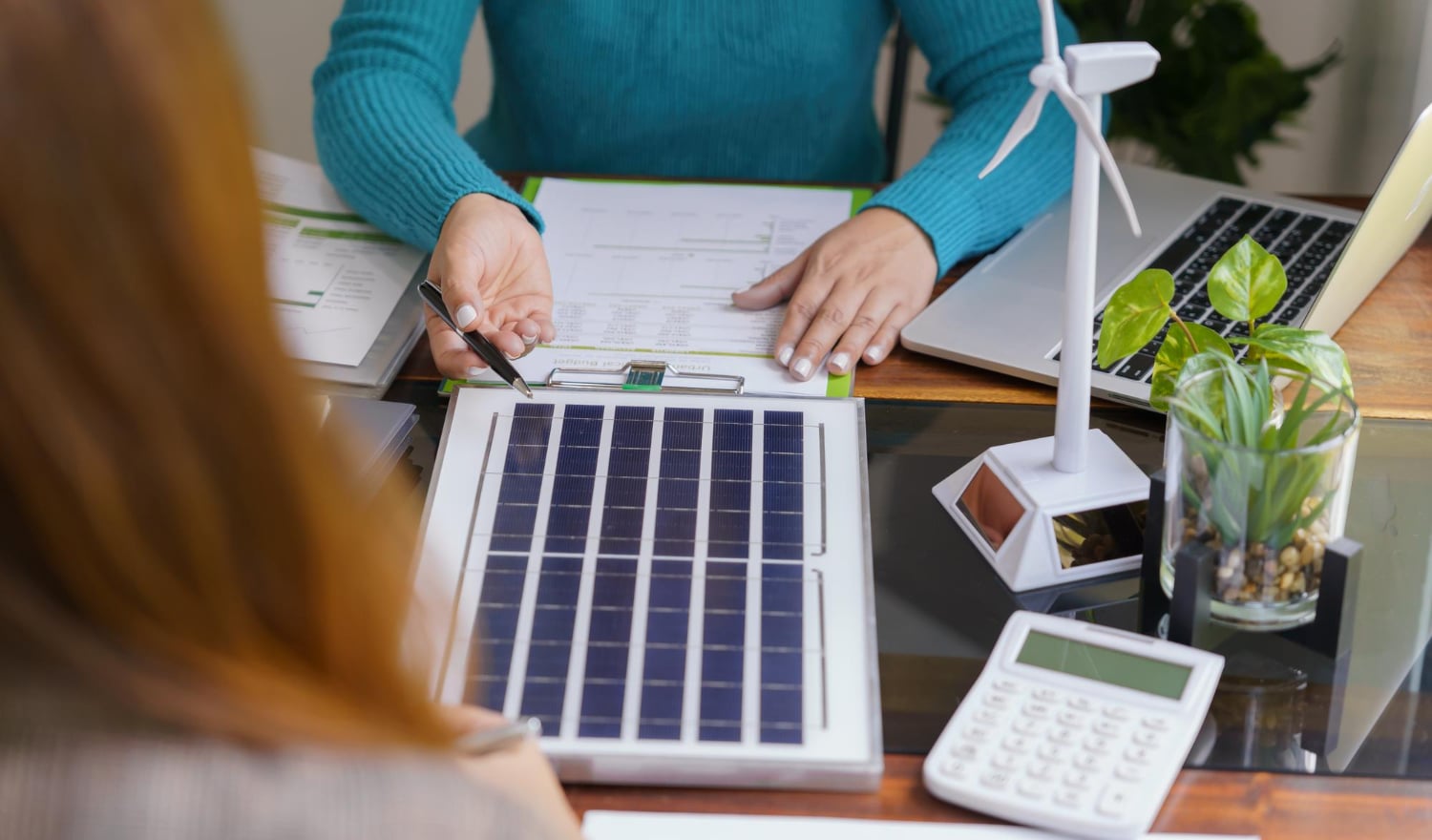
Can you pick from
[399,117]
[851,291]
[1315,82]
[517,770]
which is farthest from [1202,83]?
[517,770]

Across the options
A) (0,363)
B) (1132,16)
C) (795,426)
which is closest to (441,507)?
(795,426)

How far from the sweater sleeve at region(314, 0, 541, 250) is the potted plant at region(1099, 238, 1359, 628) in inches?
24.6

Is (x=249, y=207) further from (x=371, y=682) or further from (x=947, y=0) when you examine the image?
(x=947, y=0)

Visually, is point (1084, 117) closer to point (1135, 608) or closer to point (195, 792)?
point (1135, 608)

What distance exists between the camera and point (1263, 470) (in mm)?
700

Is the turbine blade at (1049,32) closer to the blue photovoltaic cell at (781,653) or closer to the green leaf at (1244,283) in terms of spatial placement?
the green leaf at (1244,283)

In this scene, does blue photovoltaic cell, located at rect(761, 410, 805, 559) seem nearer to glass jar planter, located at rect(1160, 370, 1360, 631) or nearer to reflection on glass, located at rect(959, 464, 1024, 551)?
reflection on glass, located at rect(959, 464, 1024, 551)

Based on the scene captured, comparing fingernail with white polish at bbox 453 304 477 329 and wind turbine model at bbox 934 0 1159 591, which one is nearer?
wind turbine model at bbox 934 0 1159 591

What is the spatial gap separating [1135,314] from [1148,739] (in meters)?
0.29

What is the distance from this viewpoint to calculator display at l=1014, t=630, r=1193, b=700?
27.5 inches

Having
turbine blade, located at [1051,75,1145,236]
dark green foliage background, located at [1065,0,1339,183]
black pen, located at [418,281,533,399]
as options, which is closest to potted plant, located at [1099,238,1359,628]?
turbine blade, located at [1051,75,1145,236]

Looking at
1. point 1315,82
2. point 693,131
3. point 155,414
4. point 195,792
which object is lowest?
point 1315,82

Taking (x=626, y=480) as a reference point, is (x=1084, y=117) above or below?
above

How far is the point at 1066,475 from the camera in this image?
0.84 m
